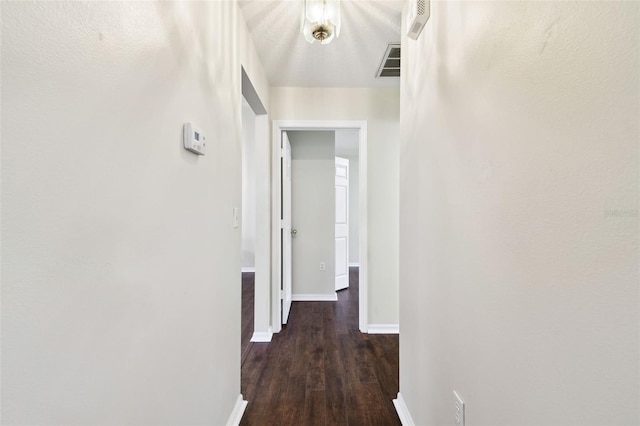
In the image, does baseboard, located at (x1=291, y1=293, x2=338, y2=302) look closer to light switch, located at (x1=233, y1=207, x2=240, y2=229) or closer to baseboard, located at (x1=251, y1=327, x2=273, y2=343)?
baseboard, located at (x1=251, y1=327, x2=273, y2=343)

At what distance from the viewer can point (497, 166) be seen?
79 cm

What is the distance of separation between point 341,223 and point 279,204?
1.76 metres

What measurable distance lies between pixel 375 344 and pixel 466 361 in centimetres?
171

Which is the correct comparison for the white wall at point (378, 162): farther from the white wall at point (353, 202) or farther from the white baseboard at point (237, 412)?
the white wall at point (353, 202)

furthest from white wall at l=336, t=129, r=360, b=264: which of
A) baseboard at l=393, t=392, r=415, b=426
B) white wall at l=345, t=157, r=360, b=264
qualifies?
baseboard at l=393, t=392, r=415, b=426

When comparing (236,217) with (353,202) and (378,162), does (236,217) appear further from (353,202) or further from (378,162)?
(353,202)

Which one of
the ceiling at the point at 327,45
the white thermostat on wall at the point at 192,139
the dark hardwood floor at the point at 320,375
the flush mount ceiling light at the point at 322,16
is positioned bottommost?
the dark hardwood floor at the point at 320,375

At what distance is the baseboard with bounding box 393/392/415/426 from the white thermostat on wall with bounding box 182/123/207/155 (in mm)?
1710

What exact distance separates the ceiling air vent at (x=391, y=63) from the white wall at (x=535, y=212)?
→ 940mm

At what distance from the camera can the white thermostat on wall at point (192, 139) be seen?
3.34 feet

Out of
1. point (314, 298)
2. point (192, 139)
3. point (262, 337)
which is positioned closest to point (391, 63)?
point (192, 139)

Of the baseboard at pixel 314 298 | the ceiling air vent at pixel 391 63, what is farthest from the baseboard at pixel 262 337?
the ceiling air vent at pixel 391 63

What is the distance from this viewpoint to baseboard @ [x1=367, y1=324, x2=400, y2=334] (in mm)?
2748

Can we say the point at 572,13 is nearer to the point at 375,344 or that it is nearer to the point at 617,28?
the point at 617,28
